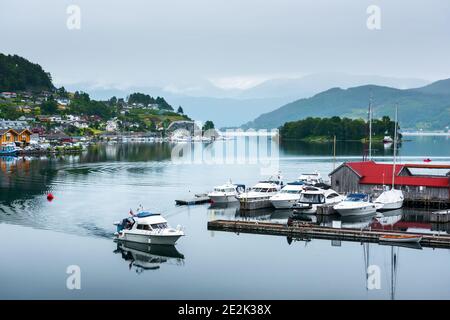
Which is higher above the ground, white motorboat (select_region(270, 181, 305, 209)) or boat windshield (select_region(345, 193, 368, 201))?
boat windshield (select_region(345, 193, 368, 201))

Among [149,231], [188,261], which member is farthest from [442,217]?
[149,231]

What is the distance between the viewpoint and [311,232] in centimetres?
4169

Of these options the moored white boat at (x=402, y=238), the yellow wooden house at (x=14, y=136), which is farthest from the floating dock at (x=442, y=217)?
the yellow wooden house at (x=14, y=136)

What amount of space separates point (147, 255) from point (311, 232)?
37.5ft

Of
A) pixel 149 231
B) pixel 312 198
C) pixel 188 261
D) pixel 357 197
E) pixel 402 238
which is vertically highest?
pixel 357 197

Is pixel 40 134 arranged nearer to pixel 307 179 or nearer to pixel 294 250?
pixel 307 179

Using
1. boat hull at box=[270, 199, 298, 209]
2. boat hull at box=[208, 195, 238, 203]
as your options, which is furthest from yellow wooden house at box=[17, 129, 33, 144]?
boat hull at box=[270, 199, 298, 209]

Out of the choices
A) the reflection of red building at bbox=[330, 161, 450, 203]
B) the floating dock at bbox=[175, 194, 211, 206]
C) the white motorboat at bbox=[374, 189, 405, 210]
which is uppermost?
the reflection of red building at bbox=[330, 161, 450, 203]

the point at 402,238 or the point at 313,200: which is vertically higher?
the point at 313,200

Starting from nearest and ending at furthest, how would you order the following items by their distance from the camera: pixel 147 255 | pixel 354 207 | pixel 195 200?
pixel 147 255 → pixel 354 207 → pixel 195 200

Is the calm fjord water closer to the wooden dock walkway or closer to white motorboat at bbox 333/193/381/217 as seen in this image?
the wooden dock walkway

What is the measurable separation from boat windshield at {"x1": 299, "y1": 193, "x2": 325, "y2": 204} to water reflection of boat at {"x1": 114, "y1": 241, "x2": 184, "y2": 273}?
16.4 meters

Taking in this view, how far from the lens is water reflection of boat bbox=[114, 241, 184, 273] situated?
114 feet

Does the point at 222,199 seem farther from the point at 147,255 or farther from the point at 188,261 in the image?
the point at 188,261
